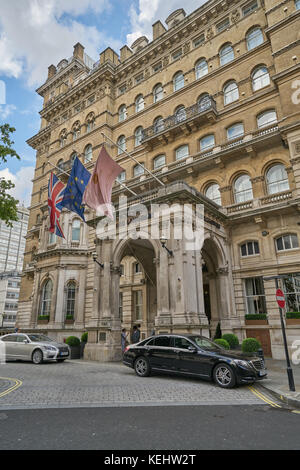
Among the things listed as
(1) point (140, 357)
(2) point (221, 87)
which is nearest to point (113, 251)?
(1) point (140, 357)

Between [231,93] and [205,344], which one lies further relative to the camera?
[231,93]

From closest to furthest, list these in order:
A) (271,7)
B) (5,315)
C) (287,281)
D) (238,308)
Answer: (287,281), (238,308), (271,7), (5,315)

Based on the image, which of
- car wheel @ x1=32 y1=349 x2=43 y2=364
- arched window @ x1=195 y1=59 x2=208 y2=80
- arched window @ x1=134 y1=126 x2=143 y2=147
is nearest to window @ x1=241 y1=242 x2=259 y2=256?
car wheel @ x1=32 y1=349 x2=43 y2=364

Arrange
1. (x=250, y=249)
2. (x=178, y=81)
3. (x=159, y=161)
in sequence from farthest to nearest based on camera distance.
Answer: (x=178, y=81), (x=159, y=161), (x=250, y=249)

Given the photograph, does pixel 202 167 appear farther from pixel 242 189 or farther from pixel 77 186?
pixel 77 186

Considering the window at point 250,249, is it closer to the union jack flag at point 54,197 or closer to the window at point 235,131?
the window at point 235,131

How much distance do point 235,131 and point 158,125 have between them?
740 cm

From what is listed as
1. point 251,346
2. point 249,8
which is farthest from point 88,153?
point 251,346

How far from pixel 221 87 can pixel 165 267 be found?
678 inches

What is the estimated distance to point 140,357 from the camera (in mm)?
11688

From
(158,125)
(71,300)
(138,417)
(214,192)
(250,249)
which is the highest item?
(158,125)

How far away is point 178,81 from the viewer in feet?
92.3

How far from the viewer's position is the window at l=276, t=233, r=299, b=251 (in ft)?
59.7

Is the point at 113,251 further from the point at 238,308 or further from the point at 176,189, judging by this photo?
the point at 238,308
